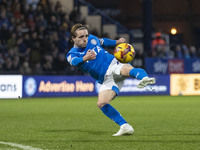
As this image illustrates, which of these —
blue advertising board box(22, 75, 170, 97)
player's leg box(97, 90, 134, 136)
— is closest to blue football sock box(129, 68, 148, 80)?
player's leg box(97, 90, 134, 136)

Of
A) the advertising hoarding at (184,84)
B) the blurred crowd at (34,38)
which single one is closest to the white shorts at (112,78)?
the blurred crowd at (34,38)

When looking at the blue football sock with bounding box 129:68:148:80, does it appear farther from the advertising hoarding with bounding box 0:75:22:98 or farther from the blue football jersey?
the advertising hoarding with bounding box 0:75:22:98

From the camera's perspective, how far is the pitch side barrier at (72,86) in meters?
20.4

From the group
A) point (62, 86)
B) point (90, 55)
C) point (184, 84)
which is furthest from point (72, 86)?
point (90, 55)

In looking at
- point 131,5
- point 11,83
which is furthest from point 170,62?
point 131,5

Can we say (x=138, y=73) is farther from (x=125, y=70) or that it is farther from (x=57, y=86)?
(x=57, y=86)

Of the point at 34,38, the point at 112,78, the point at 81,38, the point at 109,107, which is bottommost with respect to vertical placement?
the point at 109,107

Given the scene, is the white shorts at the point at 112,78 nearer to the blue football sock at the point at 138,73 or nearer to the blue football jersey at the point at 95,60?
the blue football jersey at the point at 95,60

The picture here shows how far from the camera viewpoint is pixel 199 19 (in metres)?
40.6

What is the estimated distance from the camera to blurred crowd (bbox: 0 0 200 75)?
2069 centimetres

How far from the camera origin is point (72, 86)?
72.4 feet

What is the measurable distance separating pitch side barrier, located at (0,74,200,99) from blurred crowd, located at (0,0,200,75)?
296mm

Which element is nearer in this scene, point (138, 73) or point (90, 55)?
point (138, 73)

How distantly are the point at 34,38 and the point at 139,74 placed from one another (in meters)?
14.0
